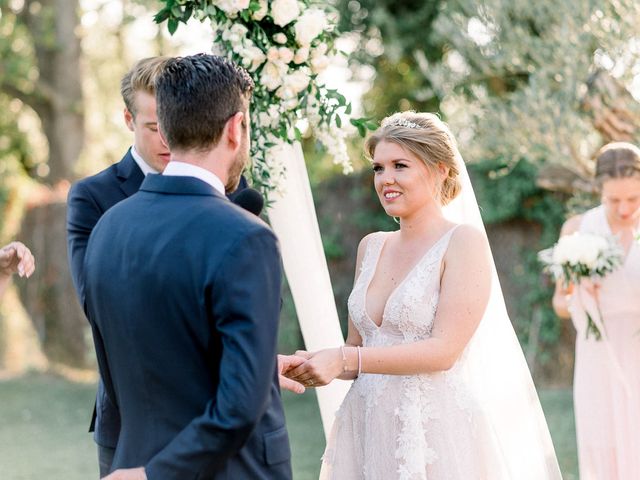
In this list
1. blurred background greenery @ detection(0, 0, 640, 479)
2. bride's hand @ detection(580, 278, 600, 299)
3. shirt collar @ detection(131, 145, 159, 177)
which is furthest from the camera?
blurred background greenery @ detection(0, 0, 640, 479)

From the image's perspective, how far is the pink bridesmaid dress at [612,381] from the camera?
5.05m

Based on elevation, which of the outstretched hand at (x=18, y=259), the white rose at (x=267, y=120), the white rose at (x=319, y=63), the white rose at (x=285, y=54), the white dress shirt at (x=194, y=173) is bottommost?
the white dress shirt at (x=194, y=173)

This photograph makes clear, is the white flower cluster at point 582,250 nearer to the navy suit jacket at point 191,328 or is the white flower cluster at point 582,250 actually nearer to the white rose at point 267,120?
the white rose at point 267,120

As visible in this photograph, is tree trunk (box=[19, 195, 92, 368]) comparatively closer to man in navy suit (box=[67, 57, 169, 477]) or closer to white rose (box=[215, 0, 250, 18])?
white rose (box=[215, 0, 250, 18])

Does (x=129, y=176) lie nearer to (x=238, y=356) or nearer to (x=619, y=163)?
(x=238, y=356)

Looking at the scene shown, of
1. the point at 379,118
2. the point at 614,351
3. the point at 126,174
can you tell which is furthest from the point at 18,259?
the point at 379,118

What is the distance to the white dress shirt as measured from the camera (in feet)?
7.88

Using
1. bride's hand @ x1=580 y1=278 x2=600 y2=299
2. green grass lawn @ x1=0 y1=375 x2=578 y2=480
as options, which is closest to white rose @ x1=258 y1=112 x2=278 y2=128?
bride's hand @ x1=580 y1=278 x2=600 y2=299

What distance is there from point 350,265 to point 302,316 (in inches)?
298

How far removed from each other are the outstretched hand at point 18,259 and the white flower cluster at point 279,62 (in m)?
1.10

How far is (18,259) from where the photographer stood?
3.35 meters

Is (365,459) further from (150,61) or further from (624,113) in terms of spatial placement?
(624,113)

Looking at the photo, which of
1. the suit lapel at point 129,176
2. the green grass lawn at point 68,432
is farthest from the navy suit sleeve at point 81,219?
the green grass lawn at point 68,432

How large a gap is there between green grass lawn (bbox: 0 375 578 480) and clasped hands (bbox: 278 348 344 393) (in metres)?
4.34
